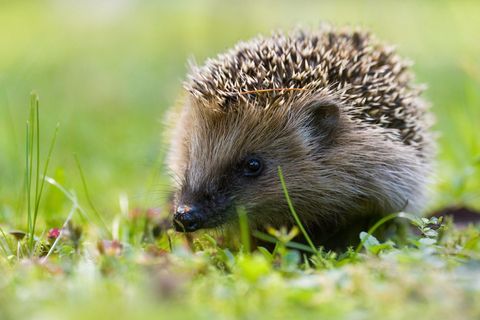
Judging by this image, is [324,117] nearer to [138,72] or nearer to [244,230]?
[244,230]

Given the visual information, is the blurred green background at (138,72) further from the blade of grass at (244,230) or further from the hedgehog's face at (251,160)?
the blade of grass at (244,230)

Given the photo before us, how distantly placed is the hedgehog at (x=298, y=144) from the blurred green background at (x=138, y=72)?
53 cm

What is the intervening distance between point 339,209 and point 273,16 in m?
10.3

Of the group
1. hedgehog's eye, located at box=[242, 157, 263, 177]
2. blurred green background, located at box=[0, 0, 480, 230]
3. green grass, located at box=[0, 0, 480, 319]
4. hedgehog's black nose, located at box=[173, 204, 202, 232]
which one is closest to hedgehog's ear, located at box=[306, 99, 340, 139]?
hedgehog's eye, located at box=[242, 157, 263, 177]

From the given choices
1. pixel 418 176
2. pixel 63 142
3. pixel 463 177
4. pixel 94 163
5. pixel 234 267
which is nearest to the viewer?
pixel 234 267

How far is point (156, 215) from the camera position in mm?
4039

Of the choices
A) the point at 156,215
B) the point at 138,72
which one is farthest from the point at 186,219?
the point at 138,72

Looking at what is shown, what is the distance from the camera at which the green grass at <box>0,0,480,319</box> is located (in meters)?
2.15

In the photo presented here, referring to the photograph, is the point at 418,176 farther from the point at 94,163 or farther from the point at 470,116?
the point at 94,163

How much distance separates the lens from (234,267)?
285 cm

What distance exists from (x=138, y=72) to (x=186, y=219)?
25.9 feet

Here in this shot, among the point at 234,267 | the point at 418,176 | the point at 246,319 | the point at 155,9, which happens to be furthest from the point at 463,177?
the point at 155,9

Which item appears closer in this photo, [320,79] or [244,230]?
[244,230]

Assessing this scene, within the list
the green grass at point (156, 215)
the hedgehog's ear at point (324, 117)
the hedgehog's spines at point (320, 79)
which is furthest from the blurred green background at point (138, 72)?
the hedgehog's ear at point (324, 117)
